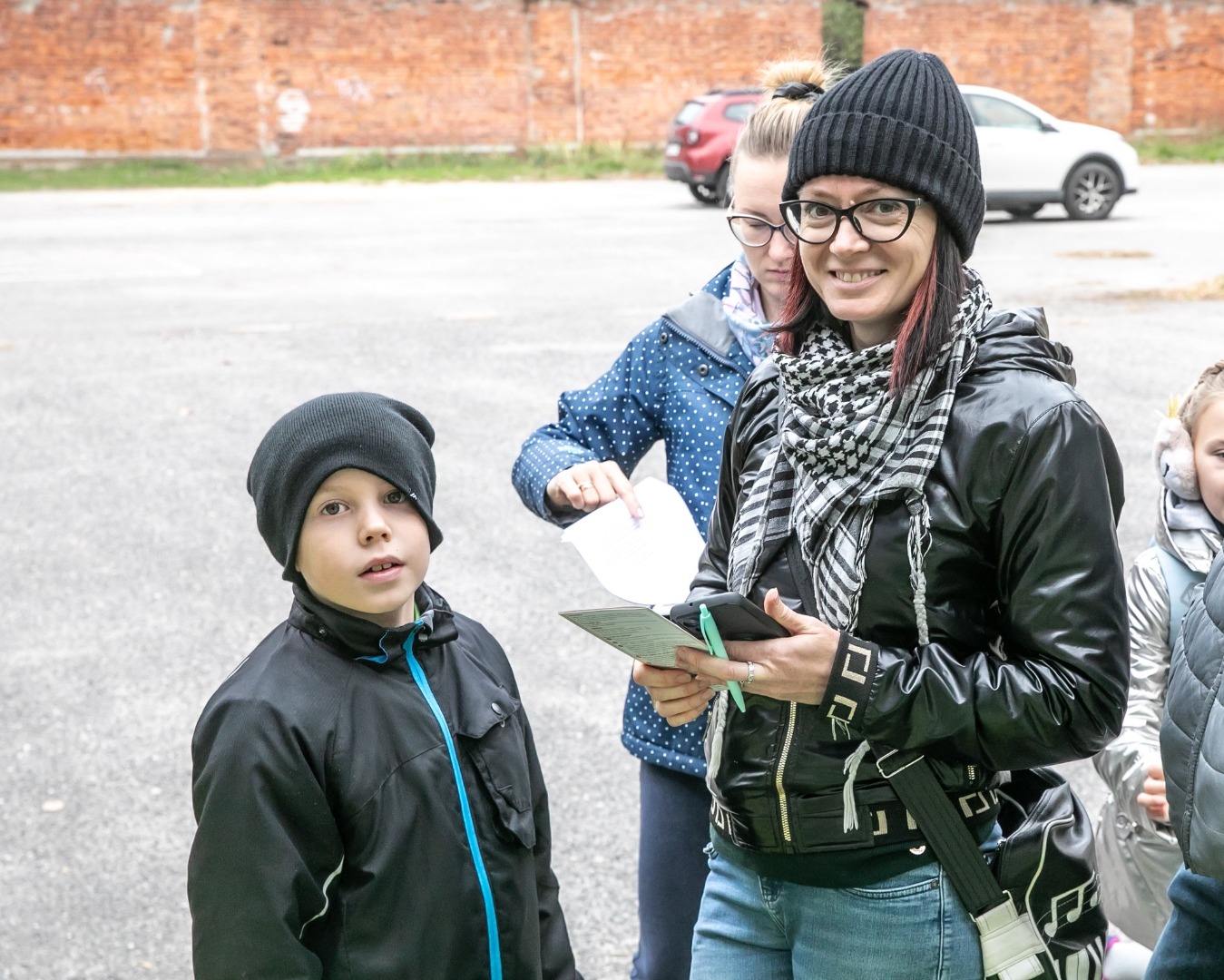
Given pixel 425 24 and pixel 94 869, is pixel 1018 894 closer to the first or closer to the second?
pixel 94 869

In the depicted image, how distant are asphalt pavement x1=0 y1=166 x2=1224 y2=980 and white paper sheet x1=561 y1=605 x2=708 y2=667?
6.16ft

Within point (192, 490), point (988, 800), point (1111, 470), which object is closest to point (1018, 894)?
point (988, 800)

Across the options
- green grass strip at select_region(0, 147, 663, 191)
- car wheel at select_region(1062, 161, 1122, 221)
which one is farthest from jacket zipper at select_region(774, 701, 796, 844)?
green grass strip at select_region(0, 147, 663, 191)

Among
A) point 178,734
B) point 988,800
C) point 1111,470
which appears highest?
point 1111,470

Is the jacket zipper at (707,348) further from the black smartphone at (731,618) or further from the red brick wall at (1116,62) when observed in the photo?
the red brick wall at (1116,62)

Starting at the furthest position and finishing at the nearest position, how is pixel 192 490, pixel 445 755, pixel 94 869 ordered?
1. pixel 192 490
2. pixel 94 869
3. pixel 445 755

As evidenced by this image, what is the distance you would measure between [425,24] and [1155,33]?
685 inches

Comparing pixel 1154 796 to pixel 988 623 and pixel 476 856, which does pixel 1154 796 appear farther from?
pixel 476 856

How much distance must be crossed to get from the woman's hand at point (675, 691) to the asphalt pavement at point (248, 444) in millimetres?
1701

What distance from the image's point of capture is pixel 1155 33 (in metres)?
33.6

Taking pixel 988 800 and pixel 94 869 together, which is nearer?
pixel 988 800

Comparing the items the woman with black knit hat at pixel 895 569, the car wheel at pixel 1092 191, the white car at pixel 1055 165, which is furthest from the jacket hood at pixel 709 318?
the car wheel at pixel 1092 191

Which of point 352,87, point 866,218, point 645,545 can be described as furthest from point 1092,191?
point 866,218

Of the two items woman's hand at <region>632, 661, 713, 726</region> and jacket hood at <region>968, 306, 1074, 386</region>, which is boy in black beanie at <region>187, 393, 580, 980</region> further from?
jacket hood at <region>968, 306, 1074, 386</region>
